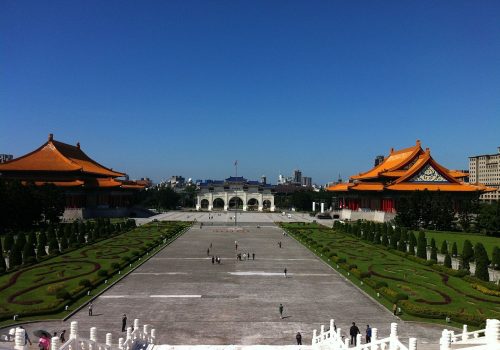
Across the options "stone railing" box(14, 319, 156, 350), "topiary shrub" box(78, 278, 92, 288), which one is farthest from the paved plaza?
"stone railing" box(14, 319, 156, 350)

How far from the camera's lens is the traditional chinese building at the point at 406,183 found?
253 feet

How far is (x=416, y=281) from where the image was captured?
109 ft

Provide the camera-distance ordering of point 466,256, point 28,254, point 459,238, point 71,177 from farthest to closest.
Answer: point 71,177, point 459,238, point 28,254, point 466,256

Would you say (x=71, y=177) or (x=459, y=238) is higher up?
(x=71, y=177)

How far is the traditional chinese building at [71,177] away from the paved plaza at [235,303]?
45.8 metres

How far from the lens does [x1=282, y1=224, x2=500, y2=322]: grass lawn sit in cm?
2673

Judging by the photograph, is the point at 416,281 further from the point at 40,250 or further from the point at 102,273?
the point at 40,250

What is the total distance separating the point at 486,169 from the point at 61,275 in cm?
16779

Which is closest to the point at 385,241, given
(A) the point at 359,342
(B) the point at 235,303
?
→ (B) the point at 235,303

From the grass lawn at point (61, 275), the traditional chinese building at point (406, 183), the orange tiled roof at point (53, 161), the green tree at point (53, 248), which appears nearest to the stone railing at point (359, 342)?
the grass lawn at point (61, 275)

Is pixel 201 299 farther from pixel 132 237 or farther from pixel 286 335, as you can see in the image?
pixel 132 237

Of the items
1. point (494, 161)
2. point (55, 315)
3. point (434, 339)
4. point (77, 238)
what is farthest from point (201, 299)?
point (494, 161)

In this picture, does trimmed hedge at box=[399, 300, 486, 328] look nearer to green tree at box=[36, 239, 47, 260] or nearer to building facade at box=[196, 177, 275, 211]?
green tree at box=[36, 239, 47, 260]

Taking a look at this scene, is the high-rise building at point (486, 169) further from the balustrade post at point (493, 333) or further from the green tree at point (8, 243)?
the balustrade post at point (493, 333)
